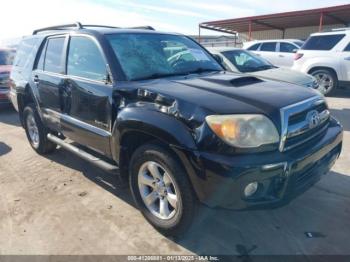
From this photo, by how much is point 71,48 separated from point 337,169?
373 centimetres

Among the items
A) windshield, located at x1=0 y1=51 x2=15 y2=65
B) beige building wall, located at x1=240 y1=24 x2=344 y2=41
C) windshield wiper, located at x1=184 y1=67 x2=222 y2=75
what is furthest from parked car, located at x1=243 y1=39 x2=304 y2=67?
beige building wall, located at x1=240 y1=24 x2=344 y2=41

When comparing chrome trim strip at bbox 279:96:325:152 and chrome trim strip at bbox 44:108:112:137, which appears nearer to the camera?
chrome trim strip at bbox 279:96:325:152

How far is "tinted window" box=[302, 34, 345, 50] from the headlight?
831cm

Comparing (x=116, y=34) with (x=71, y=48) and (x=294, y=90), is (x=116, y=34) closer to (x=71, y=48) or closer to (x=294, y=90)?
(x=71, y=48)

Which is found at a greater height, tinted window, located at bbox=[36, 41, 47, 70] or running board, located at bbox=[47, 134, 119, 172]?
tinted window, located at bbox=[36, 41, 47, 70]

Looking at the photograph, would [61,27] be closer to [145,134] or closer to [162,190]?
[145,134]

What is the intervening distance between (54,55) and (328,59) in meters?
7.83

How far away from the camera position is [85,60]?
3855mm

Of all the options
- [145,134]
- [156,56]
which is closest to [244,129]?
[145,134]

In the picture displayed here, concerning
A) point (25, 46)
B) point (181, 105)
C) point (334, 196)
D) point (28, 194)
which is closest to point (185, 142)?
point (181, 105)

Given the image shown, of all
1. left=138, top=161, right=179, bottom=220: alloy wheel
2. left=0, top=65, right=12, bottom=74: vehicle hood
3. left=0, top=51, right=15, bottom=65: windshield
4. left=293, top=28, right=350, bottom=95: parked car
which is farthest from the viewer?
left=0, top=51, right=15, bottom=65: windshield

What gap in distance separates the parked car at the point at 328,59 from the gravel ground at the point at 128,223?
573 centimetres

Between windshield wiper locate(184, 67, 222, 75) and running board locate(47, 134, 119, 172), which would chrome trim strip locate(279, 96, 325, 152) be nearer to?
windshield wiper locate(184, 67, 222, 75)

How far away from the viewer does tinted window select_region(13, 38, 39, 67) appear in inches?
203
